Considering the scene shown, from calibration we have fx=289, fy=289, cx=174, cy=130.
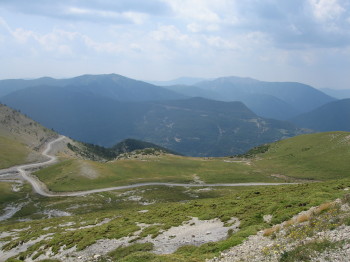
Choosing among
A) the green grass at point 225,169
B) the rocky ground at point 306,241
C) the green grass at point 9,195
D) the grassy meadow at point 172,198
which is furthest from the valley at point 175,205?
the green grass at point 225,169

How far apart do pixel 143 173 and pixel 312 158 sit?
227ft

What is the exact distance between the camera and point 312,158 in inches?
4626

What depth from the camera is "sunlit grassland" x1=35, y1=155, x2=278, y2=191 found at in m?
103

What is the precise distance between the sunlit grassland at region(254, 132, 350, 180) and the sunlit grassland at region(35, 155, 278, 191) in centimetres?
1137

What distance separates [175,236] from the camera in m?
28.4

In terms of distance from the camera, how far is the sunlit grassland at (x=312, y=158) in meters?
101

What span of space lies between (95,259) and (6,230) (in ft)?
119

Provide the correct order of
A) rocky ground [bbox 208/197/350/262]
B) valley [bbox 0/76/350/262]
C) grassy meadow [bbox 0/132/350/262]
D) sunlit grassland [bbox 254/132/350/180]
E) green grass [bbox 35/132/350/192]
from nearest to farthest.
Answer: rocky ground [bbox 208/197/350/262] < valley [bbox 0/76/350/262] < grassy meadow [bbox 0/132/350/262] < sunlit grassland [bbox 254/132/350/180] < green grass [bbox 35/132/350/192]

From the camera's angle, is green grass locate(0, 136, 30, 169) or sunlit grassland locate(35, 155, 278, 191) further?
green grass locate(0, 136, 30, 169)

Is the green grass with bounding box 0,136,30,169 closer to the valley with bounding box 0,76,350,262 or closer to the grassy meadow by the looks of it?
the valley with bounding box 0,76,350,262

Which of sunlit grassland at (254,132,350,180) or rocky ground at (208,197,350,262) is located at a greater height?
rocky ground at (208,197,350,262)

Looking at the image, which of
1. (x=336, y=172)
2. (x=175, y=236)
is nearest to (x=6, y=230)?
(x=175, y=236)

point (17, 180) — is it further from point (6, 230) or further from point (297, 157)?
point (297, 157)

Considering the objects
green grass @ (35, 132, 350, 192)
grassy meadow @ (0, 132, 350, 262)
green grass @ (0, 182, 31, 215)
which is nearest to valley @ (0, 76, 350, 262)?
grassy meadow @ (0, 132, 350, 262)
